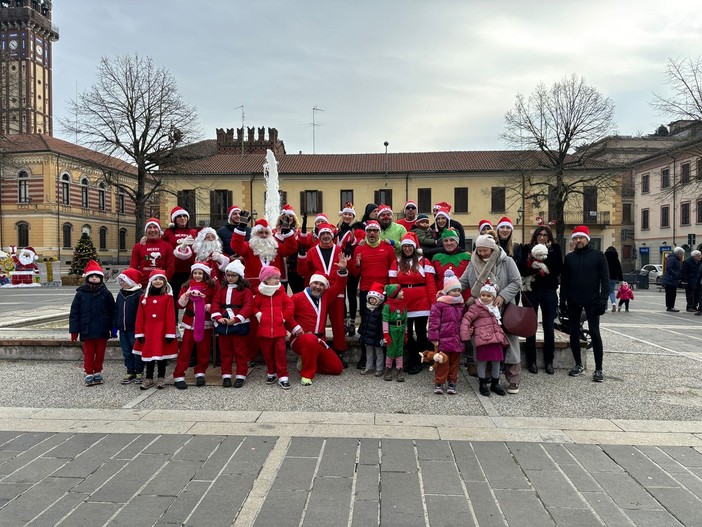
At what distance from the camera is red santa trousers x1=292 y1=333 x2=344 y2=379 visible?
20.9 feet

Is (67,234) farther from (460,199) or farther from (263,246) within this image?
(263,246)

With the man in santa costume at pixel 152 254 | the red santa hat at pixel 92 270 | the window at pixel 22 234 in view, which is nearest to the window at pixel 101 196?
the window at pixel 22 234

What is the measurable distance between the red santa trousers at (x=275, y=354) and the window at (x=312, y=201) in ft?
131

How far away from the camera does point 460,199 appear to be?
4516cm

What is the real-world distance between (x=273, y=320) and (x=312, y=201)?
40.4 meters

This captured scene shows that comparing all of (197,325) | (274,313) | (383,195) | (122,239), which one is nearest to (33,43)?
(122,239)

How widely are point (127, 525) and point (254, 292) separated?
13.2ft

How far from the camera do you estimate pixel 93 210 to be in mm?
52812

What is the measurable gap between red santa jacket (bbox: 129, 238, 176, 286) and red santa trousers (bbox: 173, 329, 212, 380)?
3.93ft

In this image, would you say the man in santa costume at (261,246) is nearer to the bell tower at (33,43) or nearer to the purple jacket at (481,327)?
the purple jacket at (481,327)

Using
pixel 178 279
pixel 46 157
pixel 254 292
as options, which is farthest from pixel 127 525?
pixel 46 157

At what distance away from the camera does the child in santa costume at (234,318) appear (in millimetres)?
6164

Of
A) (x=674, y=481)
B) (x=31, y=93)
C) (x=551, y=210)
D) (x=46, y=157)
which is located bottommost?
(x=674, y=481)

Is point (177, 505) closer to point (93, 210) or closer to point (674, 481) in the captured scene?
point (674, 481)
